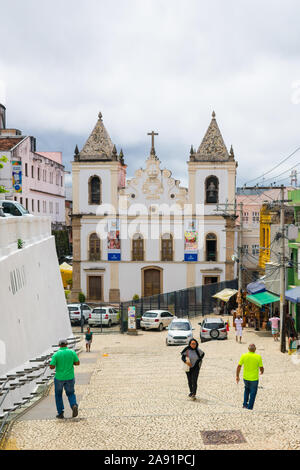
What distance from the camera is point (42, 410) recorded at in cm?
1144

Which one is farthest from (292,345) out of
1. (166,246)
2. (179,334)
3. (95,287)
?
(95,287)

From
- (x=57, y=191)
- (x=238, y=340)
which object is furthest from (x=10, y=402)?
(x=57, y=191)

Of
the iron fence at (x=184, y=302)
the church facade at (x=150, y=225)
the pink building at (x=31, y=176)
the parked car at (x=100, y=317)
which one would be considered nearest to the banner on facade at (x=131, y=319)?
the parked car at (x=100, y=317)

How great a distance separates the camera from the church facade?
46.5 meters

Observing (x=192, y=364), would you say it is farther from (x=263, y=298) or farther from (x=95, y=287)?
(x=95, y=287)

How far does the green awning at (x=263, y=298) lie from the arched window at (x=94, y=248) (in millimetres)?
17831

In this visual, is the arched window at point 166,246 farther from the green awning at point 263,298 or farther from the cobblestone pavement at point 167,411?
the cobblestone pavement at point 167,411

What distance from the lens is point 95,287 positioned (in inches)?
1865

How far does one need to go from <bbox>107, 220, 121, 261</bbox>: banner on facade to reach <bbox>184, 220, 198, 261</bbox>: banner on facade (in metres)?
5.41

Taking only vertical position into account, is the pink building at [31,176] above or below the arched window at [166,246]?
above

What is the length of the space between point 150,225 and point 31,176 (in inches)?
446

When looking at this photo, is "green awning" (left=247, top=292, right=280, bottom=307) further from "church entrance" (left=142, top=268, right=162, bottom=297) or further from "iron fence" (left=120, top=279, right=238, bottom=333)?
"church entrance" (left=142, top=268, right=162, bottom=297)

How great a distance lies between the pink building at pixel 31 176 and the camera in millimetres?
43406

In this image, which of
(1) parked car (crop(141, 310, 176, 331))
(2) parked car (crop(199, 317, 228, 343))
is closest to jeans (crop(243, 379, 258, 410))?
(2) parked car (crop(199, 317, 228, 343))
